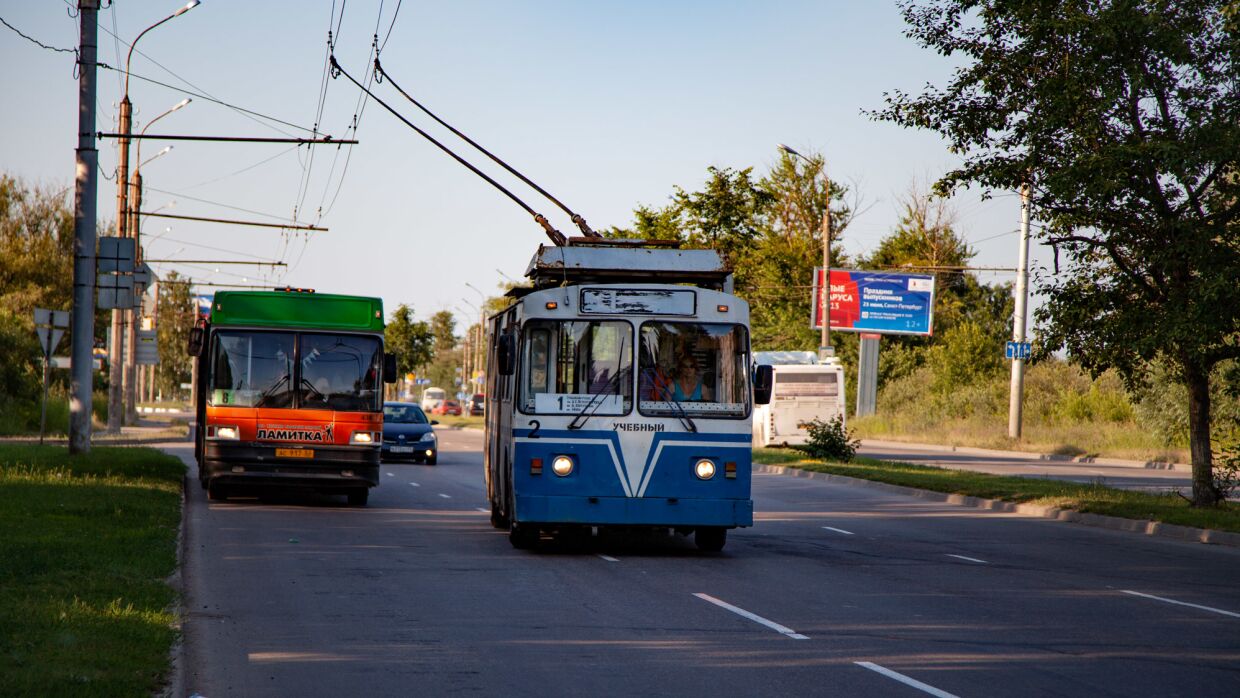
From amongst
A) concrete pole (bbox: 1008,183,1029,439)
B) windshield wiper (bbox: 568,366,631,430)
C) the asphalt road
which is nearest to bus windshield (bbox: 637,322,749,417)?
windshield wiper (bbox: 568,366,631,430)

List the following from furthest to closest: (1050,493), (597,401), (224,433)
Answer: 1. (1050,493)
2. (224,433)
3. (597,401)

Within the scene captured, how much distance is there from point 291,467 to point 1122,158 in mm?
12261

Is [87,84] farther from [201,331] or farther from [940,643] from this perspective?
[940,643]

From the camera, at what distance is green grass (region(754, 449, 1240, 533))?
66.9ft

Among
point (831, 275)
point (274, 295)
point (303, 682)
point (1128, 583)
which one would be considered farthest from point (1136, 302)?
point (831, 275)

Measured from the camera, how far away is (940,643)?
9.72 m

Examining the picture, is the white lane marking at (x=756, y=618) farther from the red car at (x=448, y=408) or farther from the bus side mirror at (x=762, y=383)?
the red car at (x=448, y=408)

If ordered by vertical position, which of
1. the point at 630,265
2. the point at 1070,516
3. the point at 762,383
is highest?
the point at 630,265

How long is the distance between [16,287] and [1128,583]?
45.3 m

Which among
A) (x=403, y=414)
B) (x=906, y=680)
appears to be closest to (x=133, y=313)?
(x=403, y=414)

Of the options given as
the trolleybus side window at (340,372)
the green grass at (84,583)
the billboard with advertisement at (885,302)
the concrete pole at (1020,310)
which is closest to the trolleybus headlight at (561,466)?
the green grass at (84,583)

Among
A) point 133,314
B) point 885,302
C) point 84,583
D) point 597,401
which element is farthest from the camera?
point 885,302

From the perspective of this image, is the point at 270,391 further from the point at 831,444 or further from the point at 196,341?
the point at 831,444

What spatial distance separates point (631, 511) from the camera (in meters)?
14.9
